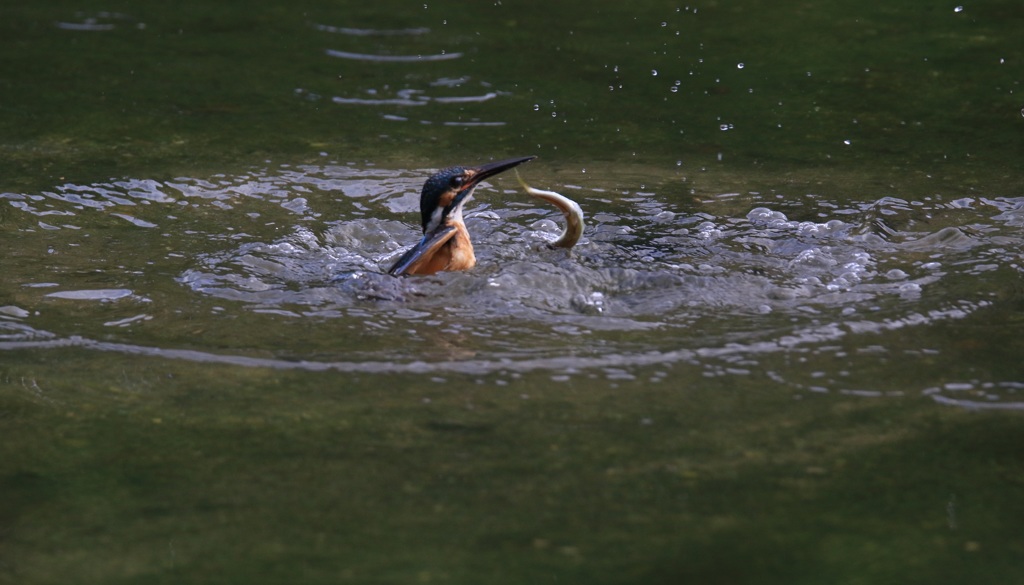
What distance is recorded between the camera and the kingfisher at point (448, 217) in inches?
207

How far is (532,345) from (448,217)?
1.20 m

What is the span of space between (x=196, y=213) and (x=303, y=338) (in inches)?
74.8

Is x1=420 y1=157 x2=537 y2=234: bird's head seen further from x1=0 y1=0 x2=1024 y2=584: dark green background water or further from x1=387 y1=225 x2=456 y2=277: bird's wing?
x1=0 y1=0 x2=1024 y2=584: dark green background water

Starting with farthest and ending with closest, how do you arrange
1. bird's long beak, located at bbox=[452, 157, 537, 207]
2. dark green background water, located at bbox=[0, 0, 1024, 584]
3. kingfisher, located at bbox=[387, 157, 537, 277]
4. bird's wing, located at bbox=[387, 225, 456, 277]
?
1. bird's long beak, located at bbox=[452, 157, 537, 207]
2. kingfisher, located at bbox=[387, 157, 537, 277]
3. bird's wing, located at bbox=[387, 225, 456, 277]
4. dark green background water, located at bbox=[0, 0, 1024, 584]

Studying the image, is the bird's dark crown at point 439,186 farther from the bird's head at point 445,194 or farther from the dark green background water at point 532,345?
the dark green background water at point 532,345

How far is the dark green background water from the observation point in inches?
122

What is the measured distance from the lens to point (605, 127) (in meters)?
7.39

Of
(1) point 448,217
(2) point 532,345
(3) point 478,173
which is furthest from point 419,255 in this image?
(2) point 532,345

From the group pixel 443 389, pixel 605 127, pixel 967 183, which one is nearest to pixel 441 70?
pixel 605 127

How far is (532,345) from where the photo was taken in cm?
434

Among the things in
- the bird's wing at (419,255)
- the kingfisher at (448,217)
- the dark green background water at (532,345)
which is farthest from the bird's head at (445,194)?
the dark green background water at (532,345)

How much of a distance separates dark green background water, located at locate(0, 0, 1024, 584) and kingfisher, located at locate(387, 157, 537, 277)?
201 millimetres

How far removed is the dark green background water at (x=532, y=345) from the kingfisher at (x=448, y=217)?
0.20 meters

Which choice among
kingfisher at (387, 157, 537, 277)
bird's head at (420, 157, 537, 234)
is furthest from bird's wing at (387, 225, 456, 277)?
bird's head at (420, 157, 537, 234)
